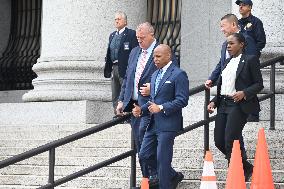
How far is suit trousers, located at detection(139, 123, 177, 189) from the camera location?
1022 cm

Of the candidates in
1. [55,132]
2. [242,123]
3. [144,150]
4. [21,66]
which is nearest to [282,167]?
[242,123]

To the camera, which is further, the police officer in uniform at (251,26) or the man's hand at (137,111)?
the police officer in uniform at (251,26)

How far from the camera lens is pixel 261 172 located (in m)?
9.16

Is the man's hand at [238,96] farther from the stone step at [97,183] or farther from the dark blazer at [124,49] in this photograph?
the dark blazer at [124,49]

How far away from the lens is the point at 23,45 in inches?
901

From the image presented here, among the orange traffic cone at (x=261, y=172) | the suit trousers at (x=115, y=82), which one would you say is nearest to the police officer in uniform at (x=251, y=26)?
the suit trousers at (x=115, y=82)

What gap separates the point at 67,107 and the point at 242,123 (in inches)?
256

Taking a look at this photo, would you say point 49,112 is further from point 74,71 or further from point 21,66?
point 21,66

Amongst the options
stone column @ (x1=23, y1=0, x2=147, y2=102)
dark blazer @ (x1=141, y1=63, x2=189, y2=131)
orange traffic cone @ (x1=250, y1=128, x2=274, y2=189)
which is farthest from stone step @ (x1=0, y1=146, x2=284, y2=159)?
stone column @ (x1=23, y1=0, x2=147, y2=102)

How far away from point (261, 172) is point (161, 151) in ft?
4.65

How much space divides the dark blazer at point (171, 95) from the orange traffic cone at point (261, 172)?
3.96 feet

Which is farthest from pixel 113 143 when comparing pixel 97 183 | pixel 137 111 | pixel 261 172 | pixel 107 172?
pixel 261 172

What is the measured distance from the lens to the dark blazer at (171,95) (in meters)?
10.2

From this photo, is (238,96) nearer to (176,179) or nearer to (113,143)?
(176,179)
